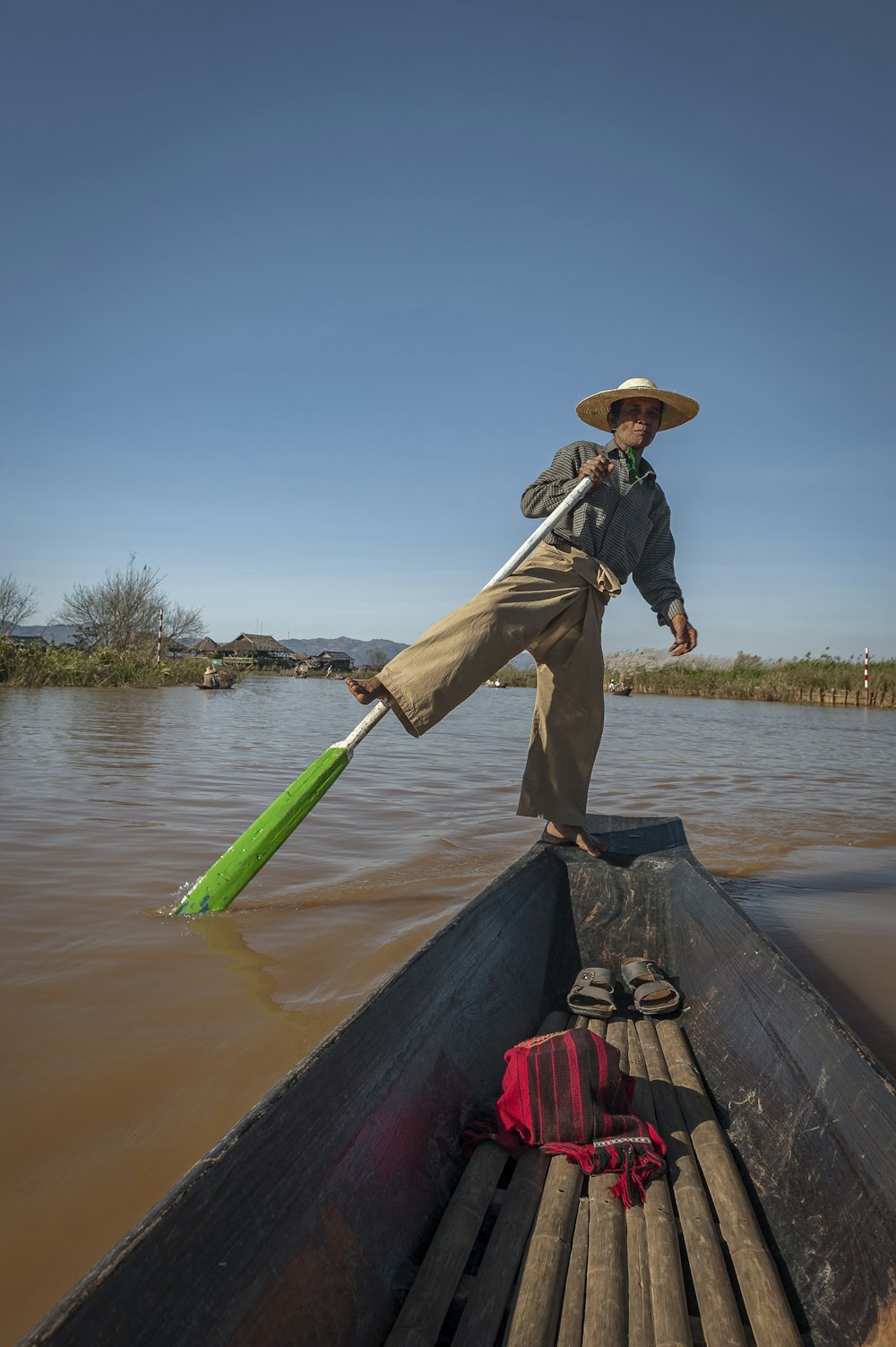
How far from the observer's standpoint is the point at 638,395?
10.3 feet

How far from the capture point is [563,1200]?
51.9 inches

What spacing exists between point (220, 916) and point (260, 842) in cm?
35

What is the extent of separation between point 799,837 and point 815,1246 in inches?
161

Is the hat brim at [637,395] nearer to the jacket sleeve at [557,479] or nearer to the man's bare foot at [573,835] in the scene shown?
the jacket sleeve at [557,479]

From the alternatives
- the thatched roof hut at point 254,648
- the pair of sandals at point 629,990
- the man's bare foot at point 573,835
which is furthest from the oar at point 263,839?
the thatched roof hut at point 254,648

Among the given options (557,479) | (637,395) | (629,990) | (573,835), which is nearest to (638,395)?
(637,395)

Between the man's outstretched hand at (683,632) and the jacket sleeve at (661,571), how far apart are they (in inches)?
1.0

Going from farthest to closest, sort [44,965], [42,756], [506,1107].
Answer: [42,756] → [44,965] → [506,1107]

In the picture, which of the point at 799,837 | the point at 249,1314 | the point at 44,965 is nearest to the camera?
the point at 249,1314

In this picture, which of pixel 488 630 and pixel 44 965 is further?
pixel 488 630

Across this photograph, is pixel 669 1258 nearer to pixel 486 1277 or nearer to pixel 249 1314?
pixel 486 1277

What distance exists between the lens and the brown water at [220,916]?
61.7 inches

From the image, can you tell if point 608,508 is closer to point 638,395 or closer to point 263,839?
point 638,395

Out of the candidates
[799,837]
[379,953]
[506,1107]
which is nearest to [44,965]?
[379,953]
